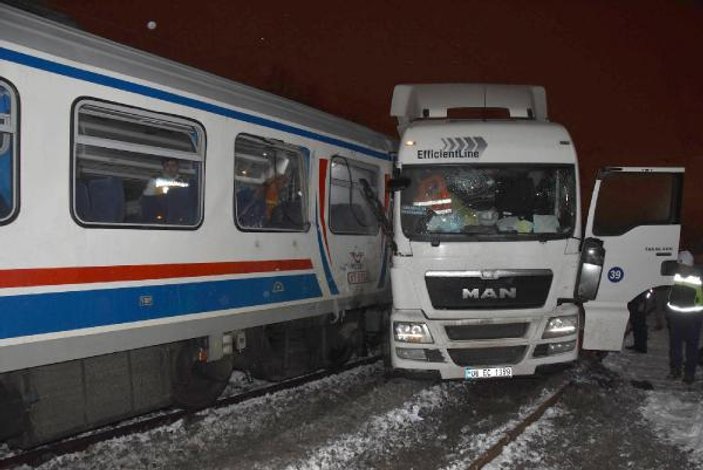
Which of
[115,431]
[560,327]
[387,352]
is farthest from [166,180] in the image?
[560,327]

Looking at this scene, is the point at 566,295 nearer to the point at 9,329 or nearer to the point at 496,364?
the point at 496,364

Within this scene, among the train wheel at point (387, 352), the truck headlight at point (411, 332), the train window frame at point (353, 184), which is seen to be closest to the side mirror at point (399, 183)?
the train window frame at point (353, 184)

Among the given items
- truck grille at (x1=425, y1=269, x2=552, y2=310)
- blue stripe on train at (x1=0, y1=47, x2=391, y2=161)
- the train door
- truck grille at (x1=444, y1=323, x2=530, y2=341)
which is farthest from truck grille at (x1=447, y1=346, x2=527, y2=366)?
blue stripe on train at (x1=0, y1=47, x2=391, y2=161)

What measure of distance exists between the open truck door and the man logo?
130 centimetres

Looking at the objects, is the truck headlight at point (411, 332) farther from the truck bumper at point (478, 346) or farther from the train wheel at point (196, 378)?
the train wheel at point (196, 378)

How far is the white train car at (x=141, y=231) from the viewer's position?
405 cm

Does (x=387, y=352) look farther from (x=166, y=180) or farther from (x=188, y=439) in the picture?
(x=166, y=180)

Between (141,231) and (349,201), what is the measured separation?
11.6ft

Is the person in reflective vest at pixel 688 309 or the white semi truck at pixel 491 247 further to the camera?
the person in reflective vest at pixel 688 309

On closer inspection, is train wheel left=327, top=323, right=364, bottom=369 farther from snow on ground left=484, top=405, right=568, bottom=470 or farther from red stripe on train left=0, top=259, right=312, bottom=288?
snow on ground left=484, top=405, right=568, bottom=470

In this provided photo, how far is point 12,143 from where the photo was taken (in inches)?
156

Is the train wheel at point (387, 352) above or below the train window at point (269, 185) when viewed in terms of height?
below

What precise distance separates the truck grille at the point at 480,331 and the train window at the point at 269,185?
6.70 ft

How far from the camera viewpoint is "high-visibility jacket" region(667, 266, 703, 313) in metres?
7.46
